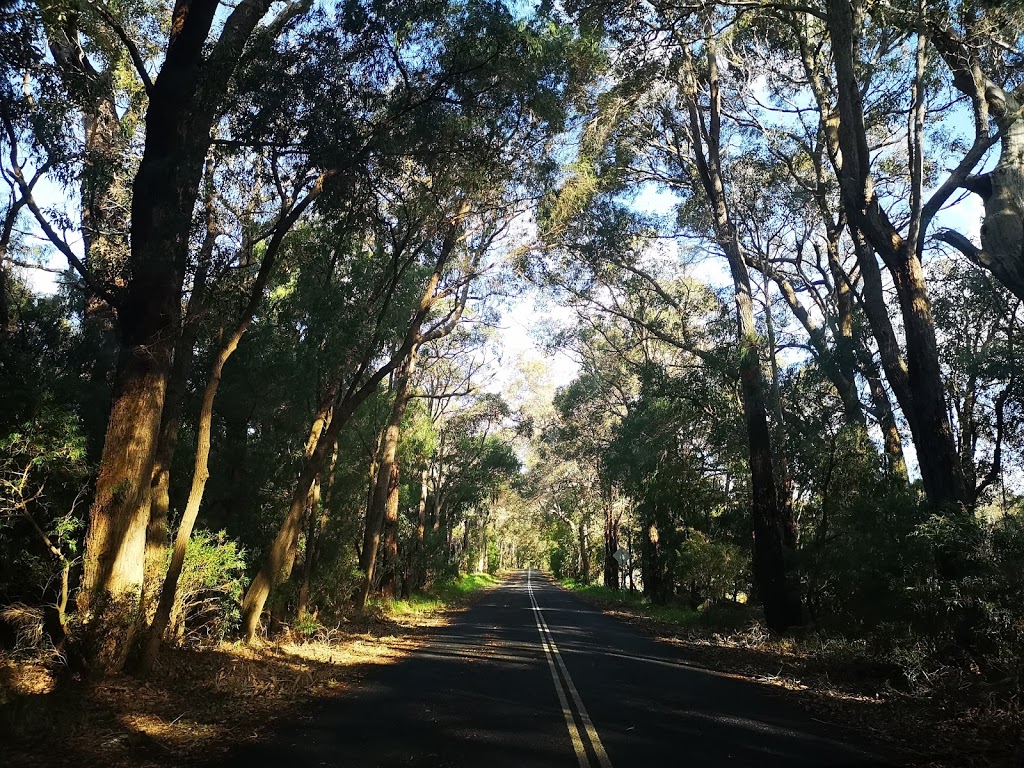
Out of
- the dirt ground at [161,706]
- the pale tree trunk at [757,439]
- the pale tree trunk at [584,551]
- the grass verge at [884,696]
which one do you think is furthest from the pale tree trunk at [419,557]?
the pale tree trunk at [584,551]

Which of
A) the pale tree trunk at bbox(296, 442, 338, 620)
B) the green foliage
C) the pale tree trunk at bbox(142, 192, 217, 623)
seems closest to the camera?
the pale tree trunk at bbox(142, 192, 217, 623)

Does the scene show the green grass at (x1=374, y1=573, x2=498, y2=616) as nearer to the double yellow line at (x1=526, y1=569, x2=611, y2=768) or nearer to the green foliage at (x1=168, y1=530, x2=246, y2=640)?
the double yellow line at (x1=526, y1=569, x2=611, y2=768)

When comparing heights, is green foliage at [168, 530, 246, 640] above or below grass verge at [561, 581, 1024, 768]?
above

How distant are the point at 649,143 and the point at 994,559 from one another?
1500cm

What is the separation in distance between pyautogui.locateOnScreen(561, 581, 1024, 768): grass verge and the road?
593 mm

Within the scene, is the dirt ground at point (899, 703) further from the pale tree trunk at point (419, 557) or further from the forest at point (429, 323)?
the pale tree trunk at point (419, 557)

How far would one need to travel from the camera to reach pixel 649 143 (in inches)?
789

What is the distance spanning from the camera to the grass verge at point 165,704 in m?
5.86

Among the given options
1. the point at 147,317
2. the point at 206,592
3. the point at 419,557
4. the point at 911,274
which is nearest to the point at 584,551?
the point at 419,557

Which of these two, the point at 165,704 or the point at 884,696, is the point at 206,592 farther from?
the point at 884,696

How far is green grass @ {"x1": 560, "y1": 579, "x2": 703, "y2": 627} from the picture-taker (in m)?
21.4

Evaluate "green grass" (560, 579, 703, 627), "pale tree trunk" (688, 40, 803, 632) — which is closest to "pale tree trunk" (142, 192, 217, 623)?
"pale tree trunk" (688, 40, 803, 632)

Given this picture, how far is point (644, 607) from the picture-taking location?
90.1ft

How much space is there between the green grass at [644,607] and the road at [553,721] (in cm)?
933
